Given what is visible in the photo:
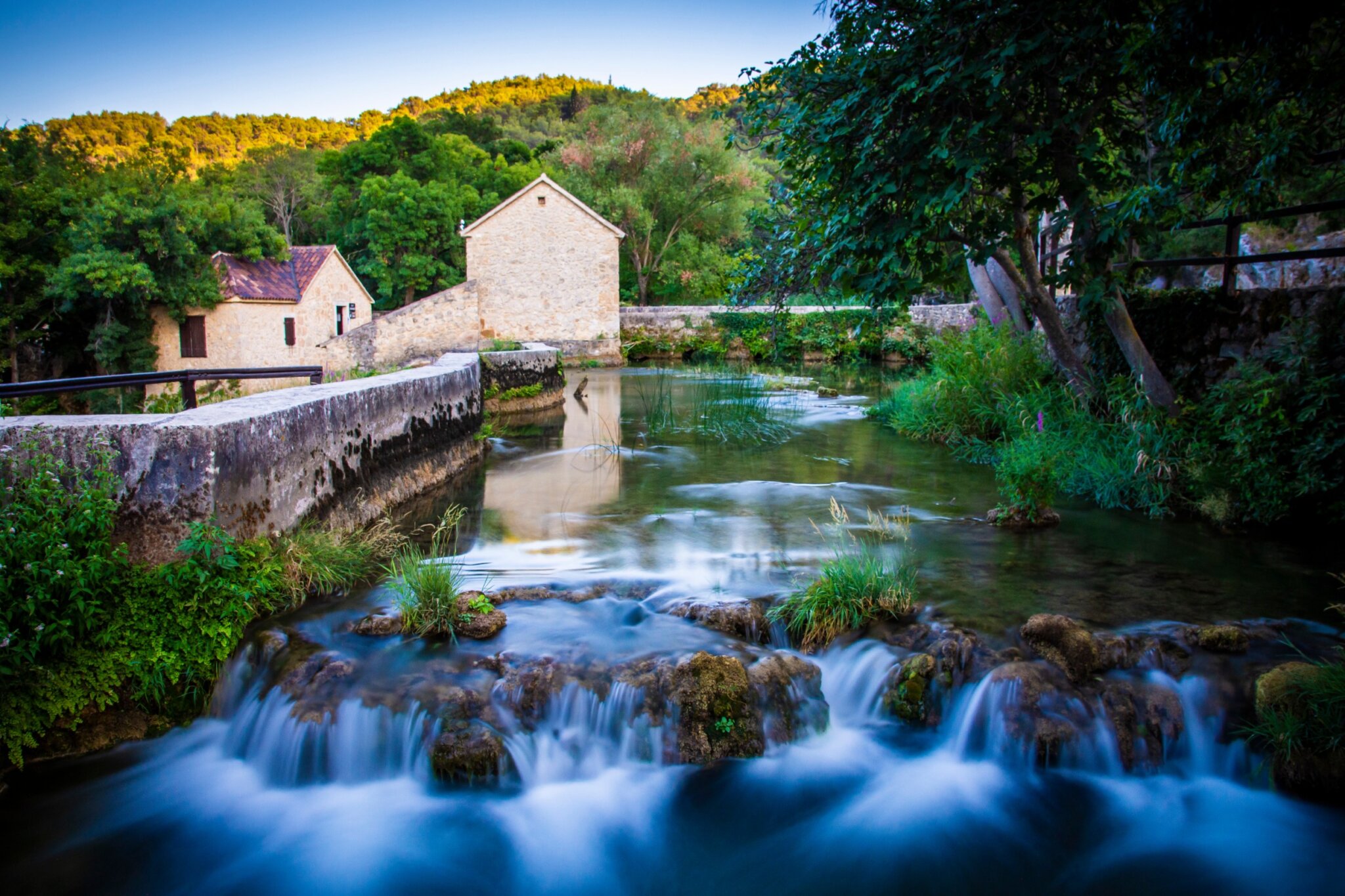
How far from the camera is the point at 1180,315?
786 centimetres

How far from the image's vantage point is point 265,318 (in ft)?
99.7

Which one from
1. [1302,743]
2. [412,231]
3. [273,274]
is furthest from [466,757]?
[412,231]

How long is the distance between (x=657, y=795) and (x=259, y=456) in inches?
115

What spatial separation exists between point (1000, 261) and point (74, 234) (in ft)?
86.3

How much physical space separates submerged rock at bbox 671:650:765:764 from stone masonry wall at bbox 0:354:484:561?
259 cm

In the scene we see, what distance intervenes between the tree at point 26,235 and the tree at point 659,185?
1922 cm

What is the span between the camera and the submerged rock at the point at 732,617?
4.62m

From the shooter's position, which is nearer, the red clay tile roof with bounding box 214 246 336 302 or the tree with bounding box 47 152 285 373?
the tree with bounding box 47 152 285 373

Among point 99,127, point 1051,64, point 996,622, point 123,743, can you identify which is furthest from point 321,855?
point 99,127

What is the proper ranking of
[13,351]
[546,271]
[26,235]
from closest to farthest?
[13,351]
[26,235]
[546,271]

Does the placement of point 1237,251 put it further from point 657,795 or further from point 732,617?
point 657,795

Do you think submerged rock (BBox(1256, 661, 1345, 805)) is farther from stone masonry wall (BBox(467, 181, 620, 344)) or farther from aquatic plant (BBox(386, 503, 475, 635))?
stone masonry wall (BBox(467, 181, 620, 344))

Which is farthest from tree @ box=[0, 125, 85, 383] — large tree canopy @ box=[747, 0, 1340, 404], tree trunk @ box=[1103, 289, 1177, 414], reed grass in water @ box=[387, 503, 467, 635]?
tree trunk @ box=[1103, 289, 1177, 414]

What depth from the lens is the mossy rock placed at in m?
4.11
